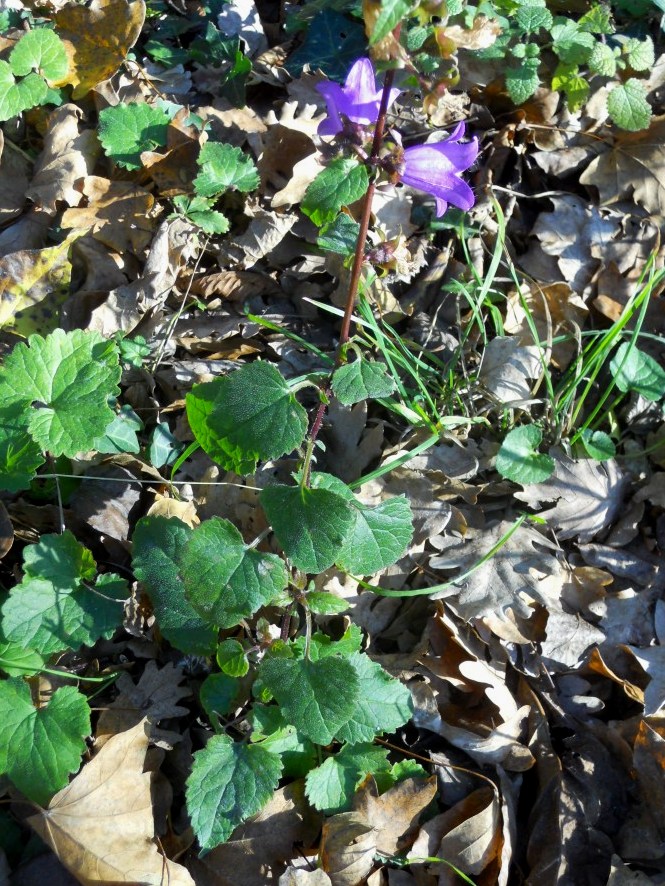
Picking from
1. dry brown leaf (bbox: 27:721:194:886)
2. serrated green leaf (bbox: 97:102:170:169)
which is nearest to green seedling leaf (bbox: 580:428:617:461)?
dry brown leaf (bbox: 27:721:194:886)

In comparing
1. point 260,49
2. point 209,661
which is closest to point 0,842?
point 209,661

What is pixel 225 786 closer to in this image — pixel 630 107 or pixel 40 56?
pixel 40 56

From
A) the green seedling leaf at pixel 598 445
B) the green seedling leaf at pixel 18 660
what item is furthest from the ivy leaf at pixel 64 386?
the green seedling leaf at pixel 598 445

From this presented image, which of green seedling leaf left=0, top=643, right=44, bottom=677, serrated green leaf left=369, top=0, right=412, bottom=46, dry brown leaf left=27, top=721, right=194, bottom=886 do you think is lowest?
dry brown leaf left=27, top=721, right=194, bottom=886

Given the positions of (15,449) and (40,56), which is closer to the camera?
(15,449)

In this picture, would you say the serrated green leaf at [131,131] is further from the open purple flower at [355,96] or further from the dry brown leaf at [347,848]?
the dry brown leaf at [347,848]

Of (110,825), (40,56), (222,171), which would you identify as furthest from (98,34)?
(110,825)

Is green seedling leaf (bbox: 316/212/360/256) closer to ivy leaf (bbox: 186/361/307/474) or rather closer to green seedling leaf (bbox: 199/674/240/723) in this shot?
ivy leaf (bbox: 186/361/307/474)
